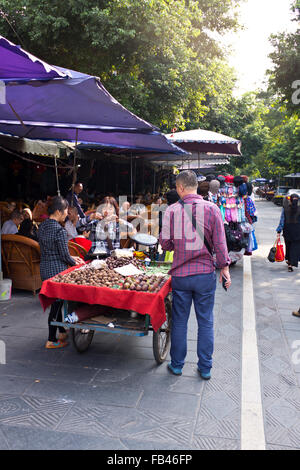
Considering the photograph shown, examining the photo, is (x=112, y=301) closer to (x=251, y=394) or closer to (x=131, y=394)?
(x=131, y=394)

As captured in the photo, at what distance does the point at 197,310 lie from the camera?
393 cm

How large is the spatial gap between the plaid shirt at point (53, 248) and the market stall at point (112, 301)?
0.15 m

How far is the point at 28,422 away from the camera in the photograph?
3158mm

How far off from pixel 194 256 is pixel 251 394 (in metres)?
1.36

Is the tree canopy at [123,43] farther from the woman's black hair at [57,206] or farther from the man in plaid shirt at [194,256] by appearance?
the man in plaid shirt at [194,256]

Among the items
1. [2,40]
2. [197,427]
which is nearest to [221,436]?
[197,427]

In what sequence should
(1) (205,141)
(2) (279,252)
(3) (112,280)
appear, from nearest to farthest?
(3) (112,280)
(2) (279,252)
(1) (205,141)

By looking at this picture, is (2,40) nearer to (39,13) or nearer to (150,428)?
(150,428)

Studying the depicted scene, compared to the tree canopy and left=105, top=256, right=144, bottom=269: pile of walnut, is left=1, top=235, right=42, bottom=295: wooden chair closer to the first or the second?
left=105, top=256, right=144, bottom=269: pile of walnut

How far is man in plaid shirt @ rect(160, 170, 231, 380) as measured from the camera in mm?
3814

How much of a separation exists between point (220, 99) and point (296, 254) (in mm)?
14282

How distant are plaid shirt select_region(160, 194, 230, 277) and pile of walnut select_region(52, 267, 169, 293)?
1.09 feet

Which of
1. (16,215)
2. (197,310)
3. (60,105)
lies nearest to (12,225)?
(16,215)

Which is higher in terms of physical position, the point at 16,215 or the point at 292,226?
the point at 16,215
